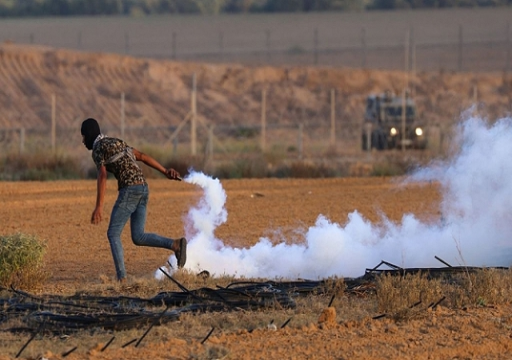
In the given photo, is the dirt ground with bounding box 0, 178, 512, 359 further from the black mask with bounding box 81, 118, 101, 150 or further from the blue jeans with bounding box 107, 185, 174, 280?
the black mask with bounding box 81, 118, 101, 150

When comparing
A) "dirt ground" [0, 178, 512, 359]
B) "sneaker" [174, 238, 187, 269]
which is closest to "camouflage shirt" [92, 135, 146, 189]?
"sneaker" [174, 238, 187, 269]

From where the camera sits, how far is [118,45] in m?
81.6

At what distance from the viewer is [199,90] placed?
2421 inches

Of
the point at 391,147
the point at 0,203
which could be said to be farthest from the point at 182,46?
the point at 0,203

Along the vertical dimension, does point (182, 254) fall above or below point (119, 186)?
Answer: below

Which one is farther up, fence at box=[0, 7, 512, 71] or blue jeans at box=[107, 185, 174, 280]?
fence at box=[0, 7, 512, 71]

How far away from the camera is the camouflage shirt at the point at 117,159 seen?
12375 millimetres

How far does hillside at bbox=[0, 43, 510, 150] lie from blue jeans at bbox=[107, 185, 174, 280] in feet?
125

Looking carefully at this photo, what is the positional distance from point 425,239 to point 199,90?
47.2 m

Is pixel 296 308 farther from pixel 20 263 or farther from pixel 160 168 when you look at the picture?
pixel 20 263

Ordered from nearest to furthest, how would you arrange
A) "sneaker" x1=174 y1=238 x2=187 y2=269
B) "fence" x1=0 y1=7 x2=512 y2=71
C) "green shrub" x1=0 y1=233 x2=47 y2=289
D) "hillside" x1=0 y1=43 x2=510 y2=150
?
"green shrub" x1=0 y1=233 x2=47 y2=289
"sneaker" x1=174 y1=238 x2=187 y2=269
"hillside" x1=0 y1=43 x2=510 y2=150
"fence" x1=0 y1=7 x2=512 y2=71

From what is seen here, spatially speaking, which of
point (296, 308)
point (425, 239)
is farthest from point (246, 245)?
point (296, 308)

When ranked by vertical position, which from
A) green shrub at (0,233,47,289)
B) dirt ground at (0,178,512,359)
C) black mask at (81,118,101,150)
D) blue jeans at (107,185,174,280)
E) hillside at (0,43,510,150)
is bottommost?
dirt ground at (0,178,512,359)

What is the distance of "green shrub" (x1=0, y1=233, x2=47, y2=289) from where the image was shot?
1254 cm
